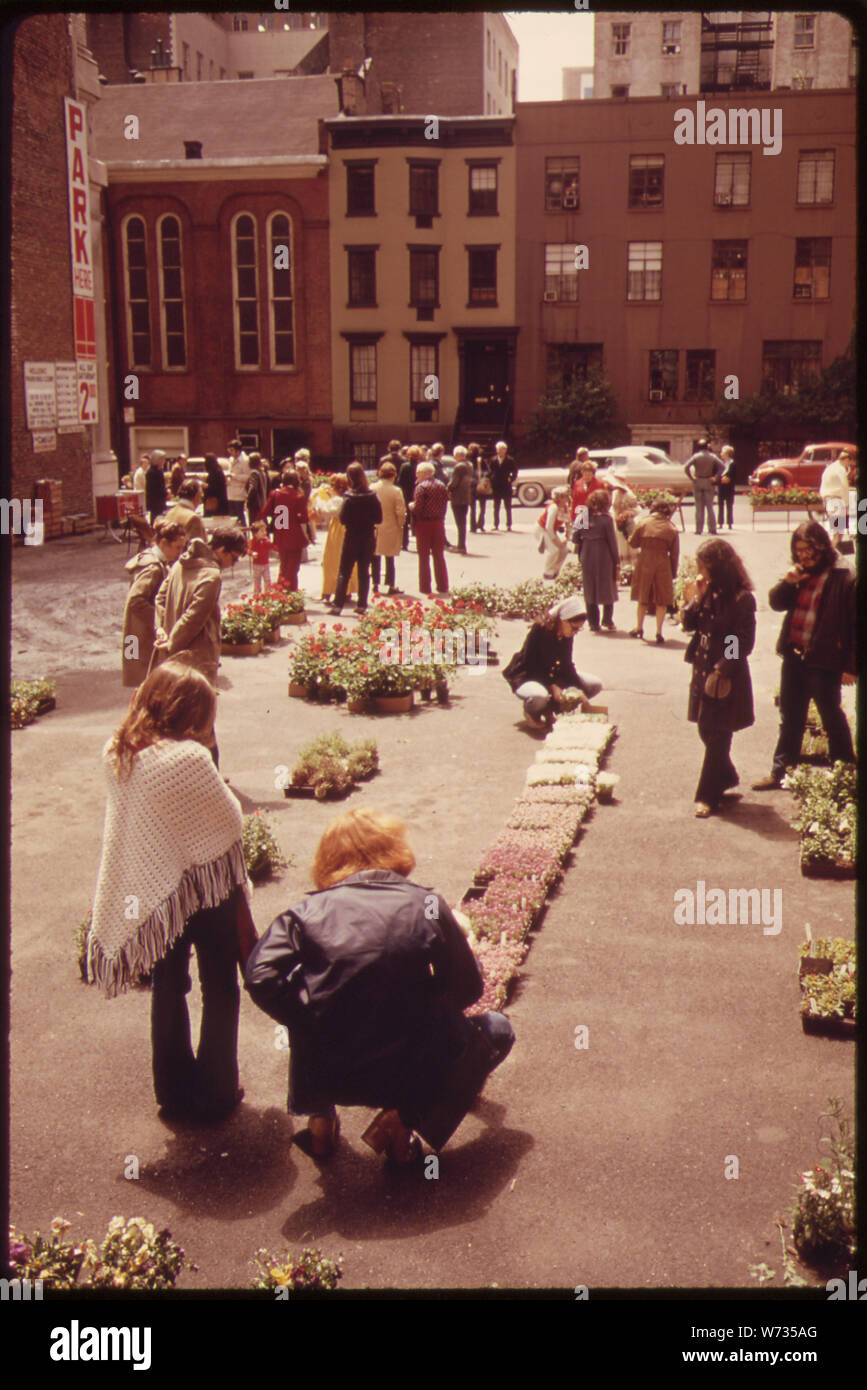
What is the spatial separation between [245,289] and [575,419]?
42.9ft

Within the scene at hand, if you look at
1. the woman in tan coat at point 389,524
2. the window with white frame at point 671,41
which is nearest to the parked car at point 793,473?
the woman in tan coat at point 389,524

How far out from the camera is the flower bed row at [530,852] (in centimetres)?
685

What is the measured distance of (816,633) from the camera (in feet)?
30.3

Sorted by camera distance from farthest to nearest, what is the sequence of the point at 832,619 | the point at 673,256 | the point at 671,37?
the point at 671,37 → the point at 673,256 → the point at 832,619

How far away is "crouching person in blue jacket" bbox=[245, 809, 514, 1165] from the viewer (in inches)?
183

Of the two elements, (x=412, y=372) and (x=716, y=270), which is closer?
(x=716, y=270)

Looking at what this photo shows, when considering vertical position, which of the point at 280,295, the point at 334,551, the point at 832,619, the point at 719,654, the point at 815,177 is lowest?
the point at 719,654

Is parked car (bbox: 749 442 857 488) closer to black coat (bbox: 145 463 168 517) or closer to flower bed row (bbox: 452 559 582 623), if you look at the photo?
black coat (bbox: 145 463 168 517)

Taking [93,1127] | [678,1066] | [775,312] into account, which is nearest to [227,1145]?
[93,1127]

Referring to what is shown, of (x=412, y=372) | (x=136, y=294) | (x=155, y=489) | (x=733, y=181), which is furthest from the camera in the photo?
(x=136, y=294)

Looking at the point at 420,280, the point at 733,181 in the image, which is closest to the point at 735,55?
the point at 733,181

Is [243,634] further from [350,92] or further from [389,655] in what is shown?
[350,92]

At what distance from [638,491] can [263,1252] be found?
32.2 metres

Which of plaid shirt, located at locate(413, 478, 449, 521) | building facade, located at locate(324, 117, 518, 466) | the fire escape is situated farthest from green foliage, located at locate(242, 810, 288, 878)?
the fire escape
